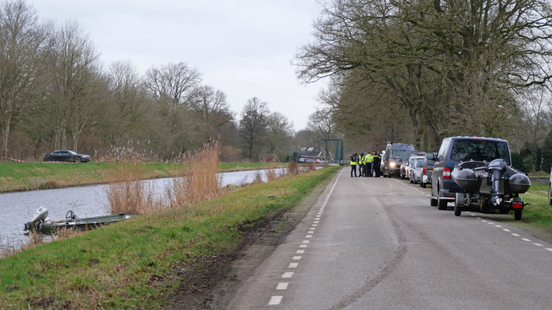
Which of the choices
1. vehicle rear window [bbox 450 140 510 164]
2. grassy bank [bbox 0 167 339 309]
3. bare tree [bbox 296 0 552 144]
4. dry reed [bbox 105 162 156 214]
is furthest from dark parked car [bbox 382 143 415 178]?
grassy bank [bbox 0 167 339 309]

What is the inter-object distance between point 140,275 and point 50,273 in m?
1.28

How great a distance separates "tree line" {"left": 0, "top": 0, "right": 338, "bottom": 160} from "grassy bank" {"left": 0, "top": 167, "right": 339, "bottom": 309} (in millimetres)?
17307

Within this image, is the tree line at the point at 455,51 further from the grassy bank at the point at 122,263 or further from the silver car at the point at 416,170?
the grassy bank at the point at 122,263

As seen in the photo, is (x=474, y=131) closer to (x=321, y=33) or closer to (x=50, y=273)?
(x=321, y=33)

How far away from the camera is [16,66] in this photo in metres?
48.5

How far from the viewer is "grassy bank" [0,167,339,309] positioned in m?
7.15

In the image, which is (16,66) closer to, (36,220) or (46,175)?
(46,175)

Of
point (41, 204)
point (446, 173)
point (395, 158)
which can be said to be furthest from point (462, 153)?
point (395, 158)

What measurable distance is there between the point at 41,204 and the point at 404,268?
75.4ft

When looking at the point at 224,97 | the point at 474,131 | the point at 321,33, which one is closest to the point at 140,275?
the point at 474,131

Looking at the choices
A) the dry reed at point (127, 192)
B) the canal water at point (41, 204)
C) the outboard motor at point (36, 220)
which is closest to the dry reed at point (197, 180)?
the canal water at point (41, 204)

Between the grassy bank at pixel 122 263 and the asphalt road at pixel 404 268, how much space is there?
1.15 m

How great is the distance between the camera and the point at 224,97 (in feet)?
328

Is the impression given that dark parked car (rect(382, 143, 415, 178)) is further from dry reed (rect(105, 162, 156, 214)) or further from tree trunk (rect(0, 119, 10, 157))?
dry reed (rect(105, 162, 156, 214))
